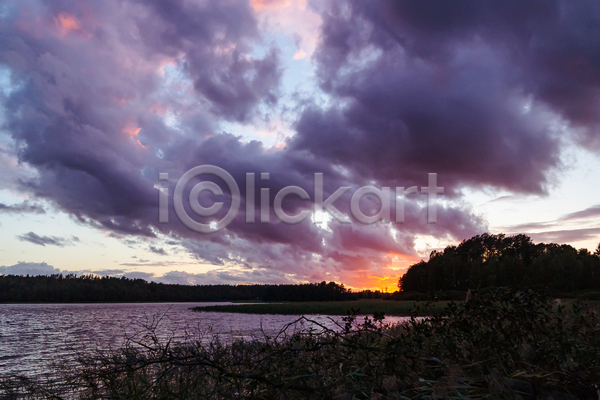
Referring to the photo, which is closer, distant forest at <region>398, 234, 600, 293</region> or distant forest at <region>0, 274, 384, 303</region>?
distant forest at <region>398, 234, 600, 293</region>

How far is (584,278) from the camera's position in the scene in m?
71.1

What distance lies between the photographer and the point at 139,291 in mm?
168125

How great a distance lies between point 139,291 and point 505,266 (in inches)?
5968

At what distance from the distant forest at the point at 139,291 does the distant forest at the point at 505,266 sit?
97.8 feet

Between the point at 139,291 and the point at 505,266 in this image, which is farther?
the point at 139,291

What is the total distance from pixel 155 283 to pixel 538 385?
692ft

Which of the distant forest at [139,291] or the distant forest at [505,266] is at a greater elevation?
the distant forest at [505,266]

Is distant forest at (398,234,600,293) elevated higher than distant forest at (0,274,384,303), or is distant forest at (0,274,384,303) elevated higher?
distant forest at (398,234,600,293)

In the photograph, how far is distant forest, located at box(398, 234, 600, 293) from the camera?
70.0 m

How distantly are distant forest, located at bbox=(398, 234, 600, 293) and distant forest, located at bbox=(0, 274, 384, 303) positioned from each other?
29824 millimetres

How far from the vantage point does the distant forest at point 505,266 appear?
70.0m

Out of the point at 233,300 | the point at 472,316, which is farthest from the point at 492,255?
the point at 233,300

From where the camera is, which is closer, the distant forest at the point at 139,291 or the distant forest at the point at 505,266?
the distant forest at the point at 505,266

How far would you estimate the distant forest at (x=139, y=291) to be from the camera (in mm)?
125938
